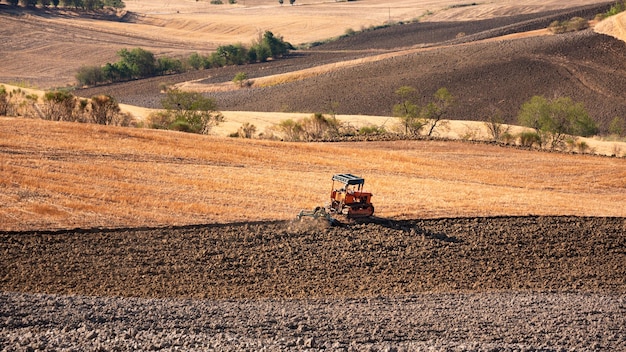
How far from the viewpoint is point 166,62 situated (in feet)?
346

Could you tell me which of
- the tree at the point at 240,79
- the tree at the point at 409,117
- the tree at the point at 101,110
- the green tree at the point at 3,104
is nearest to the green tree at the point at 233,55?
the tree at the point at 240,79

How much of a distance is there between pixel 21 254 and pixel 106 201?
6.60 meters

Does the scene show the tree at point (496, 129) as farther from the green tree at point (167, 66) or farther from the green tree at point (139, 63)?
the green tree at point (167, 66)

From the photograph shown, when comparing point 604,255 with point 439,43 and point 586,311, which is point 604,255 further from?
point 439,43

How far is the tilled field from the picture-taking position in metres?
18.3

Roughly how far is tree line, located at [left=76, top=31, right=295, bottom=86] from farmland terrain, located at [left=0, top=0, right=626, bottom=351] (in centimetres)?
5837

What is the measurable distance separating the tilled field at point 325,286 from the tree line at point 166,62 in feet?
246

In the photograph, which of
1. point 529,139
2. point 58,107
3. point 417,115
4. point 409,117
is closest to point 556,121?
point 529,139

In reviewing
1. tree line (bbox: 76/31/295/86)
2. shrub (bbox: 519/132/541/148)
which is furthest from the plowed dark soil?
tree line (bbox: 76/31/295/86)

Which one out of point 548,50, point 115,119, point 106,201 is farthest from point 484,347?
point 548,50

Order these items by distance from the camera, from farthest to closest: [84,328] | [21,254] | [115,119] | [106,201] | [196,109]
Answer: [196,109]
[115,119]
[106,201]
[21,254]
[84,328]

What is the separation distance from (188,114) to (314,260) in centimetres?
3067

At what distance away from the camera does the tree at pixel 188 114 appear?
51.8 m

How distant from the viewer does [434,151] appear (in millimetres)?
47031
